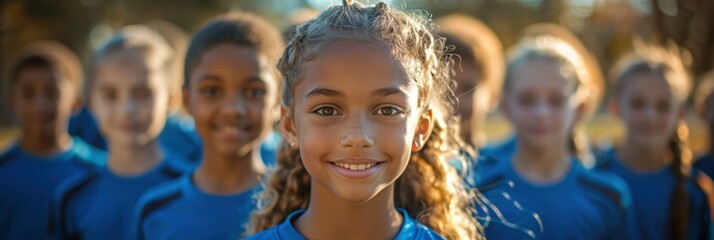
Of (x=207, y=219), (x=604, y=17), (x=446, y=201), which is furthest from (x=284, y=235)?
(x=604, y=17)

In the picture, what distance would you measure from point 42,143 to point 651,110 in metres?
4.24

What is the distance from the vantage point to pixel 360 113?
253cm

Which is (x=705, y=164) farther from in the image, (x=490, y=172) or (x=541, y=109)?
(x=490, y=172)

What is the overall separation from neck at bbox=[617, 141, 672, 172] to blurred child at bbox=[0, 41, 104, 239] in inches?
147

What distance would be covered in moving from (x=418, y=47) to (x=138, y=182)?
8.34 ft

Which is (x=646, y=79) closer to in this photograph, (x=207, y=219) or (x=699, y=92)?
(x=699, y=92)

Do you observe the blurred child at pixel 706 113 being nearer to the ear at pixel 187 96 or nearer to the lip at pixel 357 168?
the ear at pixel 187 96

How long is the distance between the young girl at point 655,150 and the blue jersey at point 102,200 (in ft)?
10.0

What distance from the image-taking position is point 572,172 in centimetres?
455

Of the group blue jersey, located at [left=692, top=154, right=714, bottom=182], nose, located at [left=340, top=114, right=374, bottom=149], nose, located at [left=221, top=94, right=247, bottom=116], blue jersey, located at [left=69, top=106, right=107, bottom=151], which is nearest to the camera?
nose, located at [left=340, top=114, right=374, bottom=149]

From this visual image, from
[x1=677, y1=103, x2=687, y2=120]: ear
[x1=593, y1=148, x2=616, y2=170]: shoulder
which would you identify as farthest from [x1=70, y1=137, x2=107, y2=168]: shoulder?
[x1=677, y1=103, x2=687, y2=120]: ear

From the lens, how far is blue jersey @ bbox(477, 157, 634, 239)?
422 cm

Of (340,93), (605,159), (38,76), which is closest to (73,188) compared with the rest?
(38,76)

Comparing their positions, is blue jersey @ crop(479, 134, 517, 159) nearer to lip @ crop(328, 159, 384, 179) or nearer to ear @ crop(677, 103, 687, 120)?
ear @ crop(677, 103, 687, 120)
